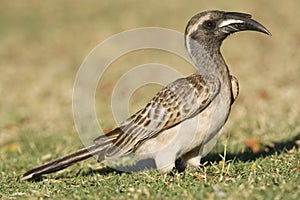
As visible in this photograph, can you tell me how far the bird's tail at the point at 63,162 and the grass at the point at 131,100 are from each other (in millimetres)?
97

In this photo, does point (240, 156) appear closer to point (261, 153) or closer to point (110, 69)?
point (261, 153)

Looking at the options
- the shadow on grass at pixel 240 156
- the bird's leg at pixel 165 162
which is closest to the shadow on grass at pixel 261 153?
the shadow on grass at pixel 240 156

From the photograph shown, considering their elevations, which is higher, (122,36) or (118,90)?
(122,36)

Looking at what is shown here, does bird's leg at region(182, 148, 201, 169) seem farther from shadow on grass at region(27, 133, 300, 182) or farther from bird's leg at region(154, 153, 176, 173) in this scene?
bird's leg at region(154, 153, 176, 173)

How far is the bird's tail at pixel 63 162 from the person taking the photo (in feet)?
18.4

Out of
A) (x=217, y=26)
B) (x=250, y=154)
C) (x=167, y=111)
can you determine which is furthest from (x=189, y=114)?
(x=250, y=154)

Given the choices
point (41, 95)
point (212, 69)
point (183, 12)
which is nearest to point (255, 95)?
point (41, 95)

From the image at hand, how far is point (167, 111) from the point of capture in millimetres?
5422

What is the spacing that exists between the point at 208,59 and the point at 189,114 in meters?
0.66

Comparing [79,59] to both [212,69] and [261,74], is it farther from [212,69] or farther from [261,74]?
[212,69]

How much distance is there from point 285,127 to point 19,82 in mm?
6620

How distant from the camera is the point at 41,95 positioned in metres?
11.5

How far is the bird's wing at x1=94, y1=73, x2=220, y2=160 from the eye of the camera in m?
5.32

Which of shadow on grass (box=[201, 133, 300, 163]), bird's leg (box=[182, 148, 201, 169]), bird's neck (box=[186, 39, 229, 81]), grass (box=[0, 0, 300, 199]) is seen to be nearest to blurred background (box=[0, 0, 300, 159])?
grass (box=[0, 0, 300, 199])
